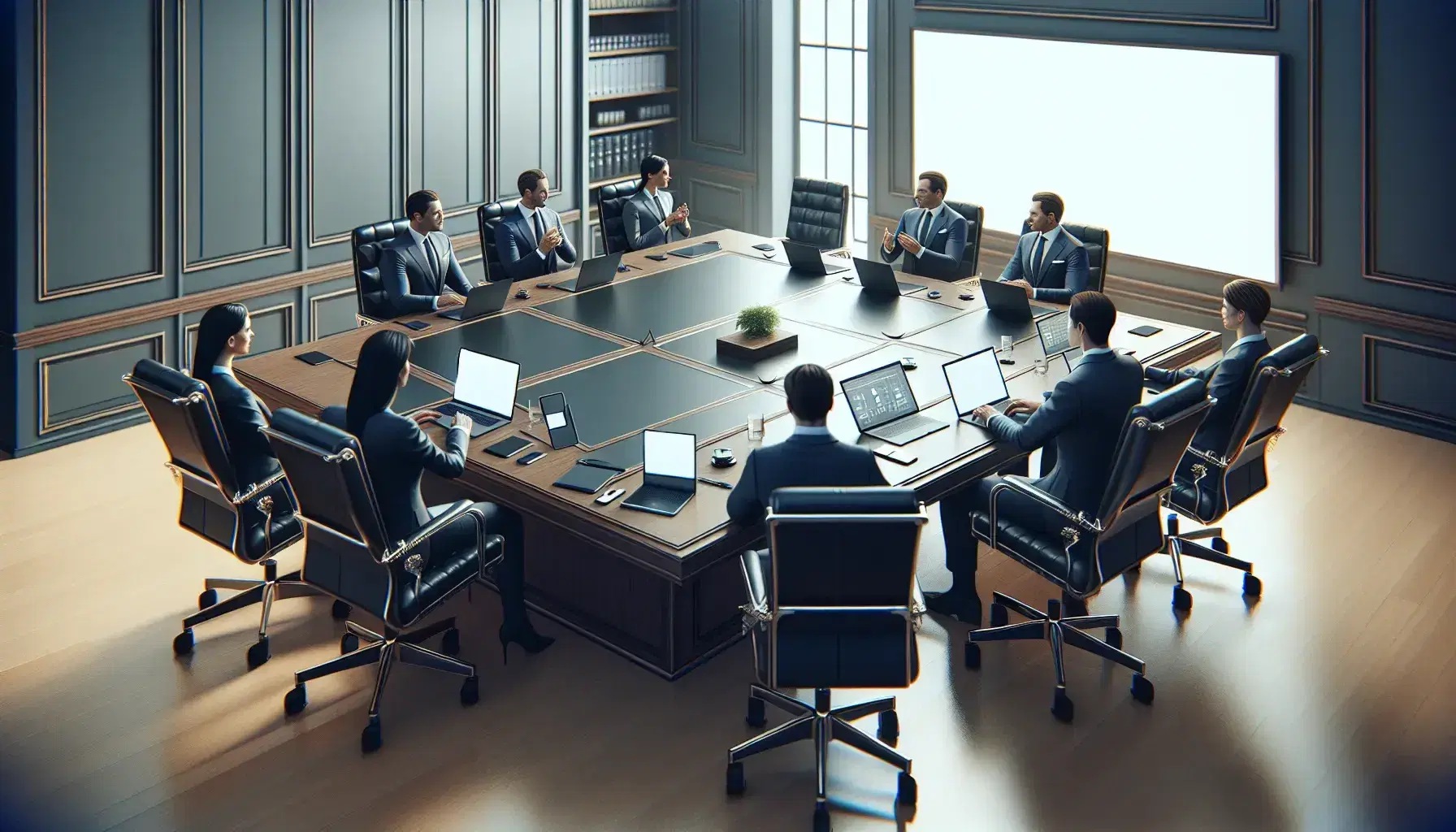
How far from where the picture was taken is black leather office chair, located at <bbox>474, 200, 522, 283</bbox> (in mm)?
7105

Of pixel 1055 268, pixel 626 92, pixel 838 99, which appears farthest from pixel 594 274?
pixel 838 99

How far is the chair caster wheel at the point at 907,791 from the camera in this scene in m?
4.01

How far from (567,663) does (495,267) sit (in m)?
2.99

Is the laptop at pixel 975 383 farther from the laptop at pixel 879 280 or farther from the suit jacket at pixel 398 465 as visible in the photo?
the suit jacket at pixel 398 465

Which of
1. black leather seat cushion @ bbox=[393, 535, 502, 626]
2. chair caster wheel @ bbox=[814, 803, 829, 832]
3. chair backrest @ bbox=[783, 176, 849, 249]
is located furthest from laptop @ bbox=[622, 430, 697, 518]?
chair backrest @ bbox=[783, 176, 849, 249]

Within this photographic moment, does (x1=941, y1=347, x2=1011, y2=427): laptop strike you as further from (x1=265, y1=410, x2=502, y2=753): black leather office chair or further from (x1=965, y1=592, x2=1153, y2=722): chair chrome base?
(x1=265, y1=410, x2=502, y2=753): black leather office chair

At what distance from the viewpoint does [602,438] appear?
4.88 metres

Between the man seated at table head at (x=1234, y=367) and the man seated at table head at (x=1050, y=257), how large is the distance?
139 cm

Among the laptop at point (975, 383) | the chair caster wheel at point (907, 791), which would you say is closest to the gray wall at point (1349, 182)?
the laptop at point (975, 383)

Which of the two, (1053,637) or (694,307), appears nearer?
(1053,637)

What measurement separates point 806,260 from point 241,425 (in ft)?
10.8

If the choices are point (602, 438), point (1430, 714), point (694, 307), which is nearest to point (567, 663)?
point (602, 438)

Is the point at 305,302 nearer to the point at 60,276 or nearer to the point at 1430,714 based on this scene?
the point at 60,276

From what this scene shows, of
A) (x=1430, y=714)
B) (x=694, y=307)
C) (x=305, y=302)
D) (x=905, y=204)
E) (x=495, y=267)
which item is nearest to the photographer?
(x=1430, y=714)
